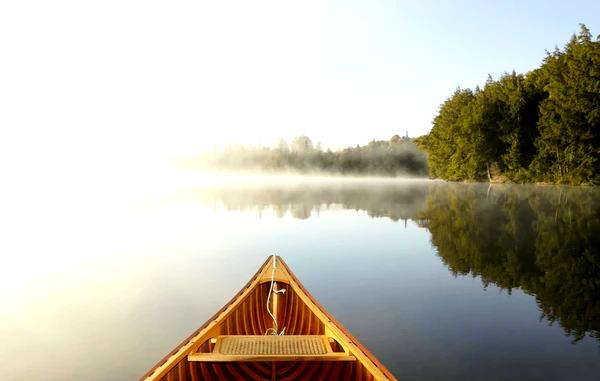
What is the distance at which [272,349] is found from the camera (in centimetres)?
666

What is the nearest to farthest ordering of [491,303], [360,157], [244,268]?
[491,303] → [244,268] → [360,157]

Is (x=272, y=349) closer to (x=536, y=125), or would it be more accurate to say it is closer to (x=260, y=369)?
(x=260, y=369)

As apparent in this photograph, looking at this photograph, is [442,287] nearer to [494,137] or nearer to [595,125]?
[595,125]

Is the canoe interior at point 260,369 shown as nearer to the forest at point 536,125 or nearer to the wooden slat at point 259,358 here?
the wooden slat at point 259,358

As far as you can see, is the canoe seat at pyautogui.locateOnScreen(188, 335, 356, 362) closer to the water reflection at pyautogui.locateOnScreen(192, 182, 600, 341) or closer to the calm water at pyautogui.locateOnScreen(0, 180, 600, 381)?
the calm water at pyautogui.locateOnScreen(0, 180, 600, 381)

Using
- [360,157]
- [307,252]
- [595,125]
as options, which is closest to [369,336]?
[307,252]

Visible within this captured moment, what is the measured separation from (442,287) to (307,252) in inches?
321

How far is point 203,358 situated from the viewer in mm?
6316

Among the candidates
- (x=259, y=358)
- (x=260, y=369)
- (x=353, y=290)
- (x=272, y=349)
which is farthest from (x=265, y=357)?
(x=353, y=290)

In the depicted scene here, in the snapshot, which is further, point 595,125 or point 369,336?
point 595,125

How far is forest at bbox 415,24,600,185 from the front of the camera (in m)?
58.8

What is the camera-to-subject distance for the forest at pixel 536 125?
193 ft

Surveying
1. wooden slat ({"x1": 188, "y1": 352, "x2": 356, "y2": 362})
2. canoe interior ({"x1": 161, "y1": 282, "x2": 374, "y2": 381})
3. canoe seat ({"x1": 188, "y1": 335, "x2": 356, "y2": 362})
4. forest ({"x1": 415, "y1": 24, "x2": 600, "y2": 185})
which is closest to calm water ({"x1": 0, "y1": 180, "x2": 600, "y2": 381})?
canoe interior ({"x1": 161, "y1": 282, "x2": 374, "y2": 381})

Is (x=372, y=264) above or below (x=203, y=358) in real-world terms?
below
